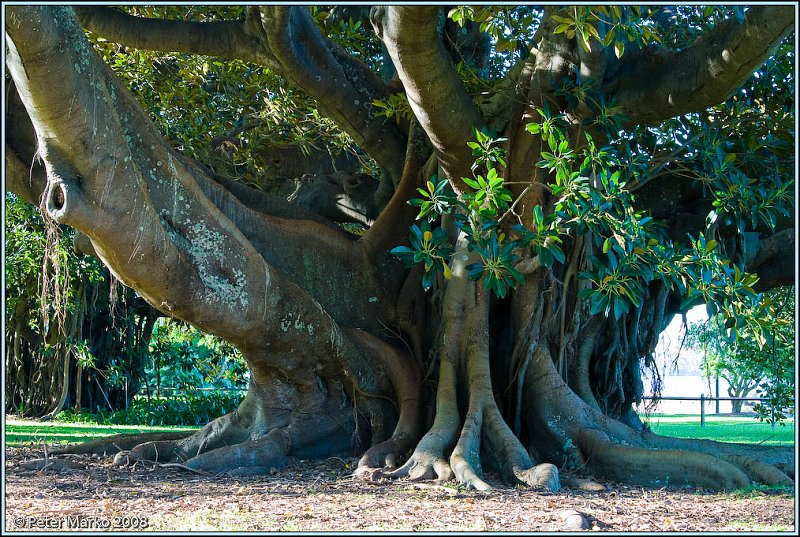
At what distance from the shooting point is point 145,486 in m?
5.15

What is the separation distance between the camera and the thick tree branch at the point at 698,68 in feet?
16.4

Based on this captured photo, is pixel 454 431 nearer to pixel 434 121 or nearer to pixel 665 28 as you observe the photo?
pixel 434 121

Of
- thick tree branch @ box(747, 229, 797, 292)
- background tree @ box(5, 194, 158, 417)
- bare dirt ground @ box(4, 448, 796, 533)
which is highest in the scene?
thick tree branch @ box(747, 229, 797, 292)

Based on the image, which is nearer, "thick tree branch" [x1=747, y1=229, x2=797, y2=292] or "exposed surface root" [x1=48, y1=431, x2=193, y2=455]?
"exposed surface root" [x1=48, y1=431, x2=193, y2=455]

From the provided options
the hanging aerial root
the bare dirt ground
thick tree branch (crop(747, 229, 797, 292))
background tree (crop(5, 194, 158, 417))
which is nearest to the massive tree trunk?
the hanging aerial root

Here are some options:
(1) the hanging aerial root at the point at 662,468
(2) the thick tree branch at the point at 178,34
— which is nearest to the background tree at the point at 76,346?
(2) the thick tree branch at the point at 178,34

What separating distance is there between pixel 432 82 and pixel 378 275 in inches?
97.4

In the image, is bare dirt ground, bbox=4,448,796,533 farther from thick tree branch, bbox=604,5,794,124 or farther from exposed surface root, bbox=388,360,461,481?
thick tree branch, bbox=604,5,794,124

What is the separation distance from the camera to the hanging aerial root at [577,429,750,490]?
5.45 metres

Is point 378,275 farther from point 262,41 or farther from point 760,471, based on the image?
point 760,471

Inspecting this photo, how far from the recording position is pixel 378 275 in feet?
24.8

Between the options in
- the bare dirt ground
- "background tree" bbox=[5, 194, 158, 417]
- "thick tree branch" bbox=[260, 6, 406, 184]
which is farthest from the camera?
"background tree" bbox=[5, 194, 158, 417]

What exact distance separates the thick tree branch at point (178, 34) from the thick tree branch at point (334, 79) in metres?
0.27

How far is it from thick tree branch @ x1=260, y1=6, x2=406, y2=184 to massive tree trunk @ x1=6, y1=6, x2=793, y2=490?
0.02 m
